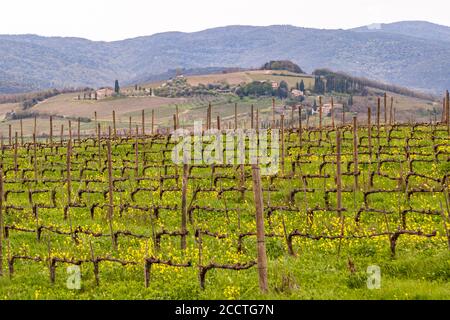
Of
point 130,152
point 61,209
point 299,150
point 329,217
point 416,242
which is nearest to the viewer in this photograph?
point 416,242

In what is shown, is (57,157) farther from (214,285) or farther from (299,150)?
(214,285)

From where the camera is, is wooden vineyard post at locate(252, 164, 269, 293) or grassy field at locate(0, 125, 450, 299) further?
grassy field at locate(0, 125, 450, 299)

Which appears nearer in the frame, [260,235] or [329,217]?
[260,235]

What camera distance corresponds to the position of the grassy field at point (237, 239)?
18.5 m

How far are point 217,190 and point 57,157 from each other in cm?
2543

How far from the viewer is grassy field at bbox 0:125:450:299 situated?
18.5 meters

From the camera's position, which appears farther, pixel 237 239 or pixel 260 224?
pixel 237 239

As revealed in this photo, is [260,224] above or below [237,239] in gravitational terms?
above

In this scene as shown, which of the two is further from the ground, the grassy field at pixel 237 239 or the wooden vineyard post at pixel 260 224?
the wooden vineyard post at pixel 260 224

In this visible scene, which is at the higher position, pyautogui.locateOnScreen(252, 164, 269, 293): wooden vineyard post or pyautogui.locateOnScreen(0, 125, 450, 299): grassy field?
pyautogui.locateOnScreen(252, 164, 269, 293): wooden vineyard post

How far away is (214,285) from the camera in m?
18.8

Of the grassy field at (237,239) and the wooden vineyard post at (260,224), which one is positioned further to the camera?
the grassy field at (237,239)

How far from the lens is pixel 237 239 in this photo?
24.2 meters
